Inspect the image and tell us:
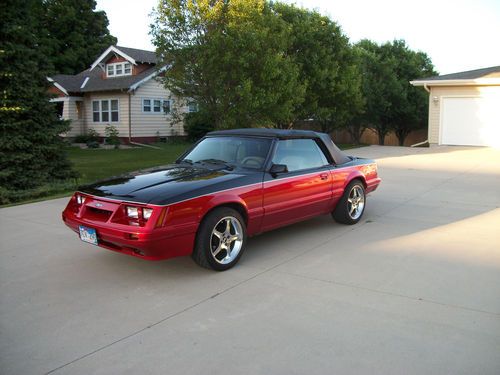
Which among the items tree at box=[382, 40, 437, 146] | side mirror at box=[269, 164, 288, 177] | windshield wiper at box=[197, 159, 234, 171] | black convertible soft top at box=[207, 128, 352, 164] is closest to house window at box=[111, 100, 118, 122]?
tree at box=[382, 40, 437, 146]

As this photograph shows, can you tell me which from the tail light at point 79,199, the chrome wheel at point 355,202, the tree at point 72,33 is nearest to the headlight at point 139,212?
the tail light at point 79,199

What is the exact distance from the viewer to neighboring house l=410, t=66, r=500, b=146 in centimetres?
2072

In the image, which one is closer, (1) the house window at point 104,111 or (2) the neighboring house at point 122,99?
(2) the neighboring house at point 122,99

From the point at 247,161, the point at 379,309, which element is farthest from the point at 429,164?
the point at 379,309

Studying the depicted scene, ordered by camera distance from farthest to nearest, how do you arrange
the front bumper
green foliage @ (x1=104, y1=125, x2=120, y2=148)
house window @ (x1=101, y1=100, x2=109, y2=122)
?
house window @ (x1=101, y1=100, x2=109, y2=122), green foliage @ (x1=104, y1=125, x2=120, y2=148), the front bumper

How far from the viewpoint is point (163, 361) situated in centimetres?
326

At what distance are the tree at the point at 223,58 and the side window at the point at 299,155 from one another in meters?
7.92

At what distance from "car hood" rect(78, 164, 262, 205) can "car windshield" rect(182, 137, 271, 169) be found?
0.30 metres

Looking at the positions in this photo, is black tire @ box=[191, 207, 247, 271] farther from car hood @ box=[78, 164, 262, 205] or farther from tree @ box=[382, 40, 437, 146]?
tree @ box=[382, 40, 437, 146]

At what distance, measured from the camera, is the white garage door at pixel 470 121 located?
68.0 ft

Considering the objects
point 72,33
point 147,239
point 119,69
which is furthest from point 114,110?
point 147,239

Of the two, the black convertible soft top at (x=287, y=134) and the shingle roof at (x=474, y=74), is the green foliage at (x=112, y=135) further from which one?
the black convertible soft top at (x=287, y=134)

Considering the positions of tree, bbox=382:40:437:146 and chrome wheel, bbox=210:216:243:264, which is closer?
chrome wheel, bbox=210:216:243:264

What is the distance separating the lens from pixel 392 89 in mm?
25250
